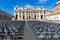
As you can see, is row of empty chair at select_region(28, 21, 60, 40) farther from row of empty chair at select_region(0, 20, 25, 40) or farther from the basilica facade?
the basilica facade

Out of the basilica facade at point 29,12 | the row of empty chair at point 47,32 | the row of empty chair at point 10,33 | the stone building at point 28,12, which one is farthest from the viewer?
the stone building at point 28,12

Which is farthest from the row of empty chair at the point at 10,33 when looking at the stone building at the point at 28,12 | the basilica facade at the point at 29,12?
the stone building at the point at 28,12

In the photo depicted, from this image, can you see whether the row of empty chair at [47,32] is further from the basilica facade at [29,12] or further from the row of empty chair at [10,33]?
the basilica facade at [29,12]

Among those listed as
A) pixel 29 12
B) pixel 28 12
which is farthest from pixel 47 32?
pixel 29 12

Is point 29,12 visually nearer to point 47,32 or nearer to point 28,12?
point 28,12

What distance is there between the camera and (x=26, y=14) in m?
91.2

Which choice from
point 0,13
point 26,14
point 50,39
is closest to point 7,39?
point 50,39

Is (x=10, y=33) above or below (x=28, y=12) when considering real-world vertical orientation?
below

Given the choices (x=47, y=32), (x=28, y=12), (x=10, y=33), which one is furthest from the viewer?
(x=28, y=12)

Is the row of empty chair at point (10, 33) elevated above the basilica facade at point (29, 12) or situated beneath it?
situated beneath

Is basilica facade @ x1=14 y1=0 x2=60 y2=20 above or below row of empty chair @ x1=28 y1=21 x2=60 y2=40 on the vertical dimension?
above

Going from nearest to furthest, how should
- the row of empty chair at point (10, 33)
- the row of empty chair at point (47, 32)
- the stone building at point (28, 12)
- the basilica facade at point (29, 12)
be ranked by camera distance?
the row of empty chair at point (10, 33) → the row of empty chair at point (47, 32) → the basilica facade at point (29, 12) → the stone building at point (28, 12)

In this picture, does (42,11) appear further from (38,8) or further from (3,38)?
(3,38)

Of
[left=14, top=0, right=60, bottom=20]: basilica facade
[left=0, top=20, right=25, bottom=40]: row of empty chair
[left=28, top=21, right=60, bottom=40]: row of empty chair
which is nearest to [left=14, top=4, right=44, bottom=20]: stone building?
[left=14, top=0, right=60, bottom=20]: basilica facade
